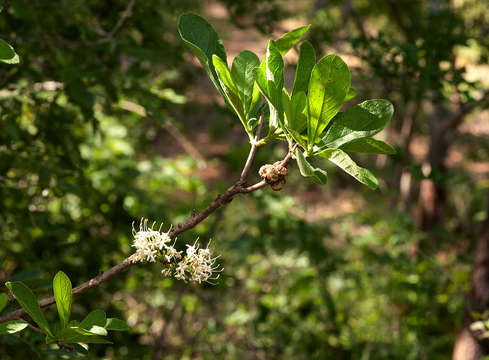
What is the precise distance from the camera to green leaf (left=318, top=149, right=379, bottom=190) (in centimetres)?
66

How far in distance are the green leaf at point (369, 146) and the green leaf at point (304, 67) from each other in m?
0.11

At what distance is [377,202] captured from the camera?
306cm

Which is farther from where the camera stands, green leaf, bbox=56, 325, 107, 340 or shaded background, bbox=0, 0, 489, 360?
shaded background, bbox=0, 0, 489, 360

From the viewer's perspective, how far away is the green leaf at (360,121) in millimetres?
700

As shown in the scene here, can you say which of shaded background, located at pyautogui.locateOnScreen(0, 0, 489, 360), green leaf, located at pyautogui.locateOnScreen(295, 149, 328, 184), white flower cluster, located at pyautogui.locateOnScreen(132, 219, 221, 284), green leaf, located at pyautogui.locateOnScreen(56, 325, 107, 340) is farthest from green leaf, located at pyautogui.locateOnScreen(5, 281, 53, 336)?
green leaf, located at pyautogui.locateOnScreen(295, 149, 328, 184)

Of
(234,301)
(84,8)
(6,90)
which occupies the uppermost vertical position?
(84,8)

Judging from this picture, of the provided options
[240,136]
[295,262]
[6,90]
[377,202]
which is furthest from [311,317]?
[240,136]

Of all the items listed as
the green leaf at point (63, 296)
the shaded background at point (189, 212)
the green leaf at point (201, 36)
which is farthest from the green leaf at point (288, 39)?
the shaded background at point (189, 212)

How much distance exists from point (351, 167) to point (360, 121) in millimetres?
87

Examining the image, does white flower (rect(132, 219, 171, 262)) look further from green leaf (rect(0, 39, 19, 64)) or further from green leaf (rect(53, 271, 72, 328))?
green leaf (rect(0, 39, 19, 64))

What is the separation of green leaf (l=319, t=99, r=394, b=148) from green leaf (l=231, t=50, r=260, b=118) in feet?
0.45

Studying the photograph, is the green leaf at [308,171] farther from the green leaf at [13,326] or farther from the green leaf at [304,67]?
the green leaf at [13,326]

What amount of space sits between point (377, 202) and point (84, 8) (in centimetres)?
211

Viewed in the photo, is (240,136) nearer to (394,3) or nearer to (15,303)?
(394,3)
